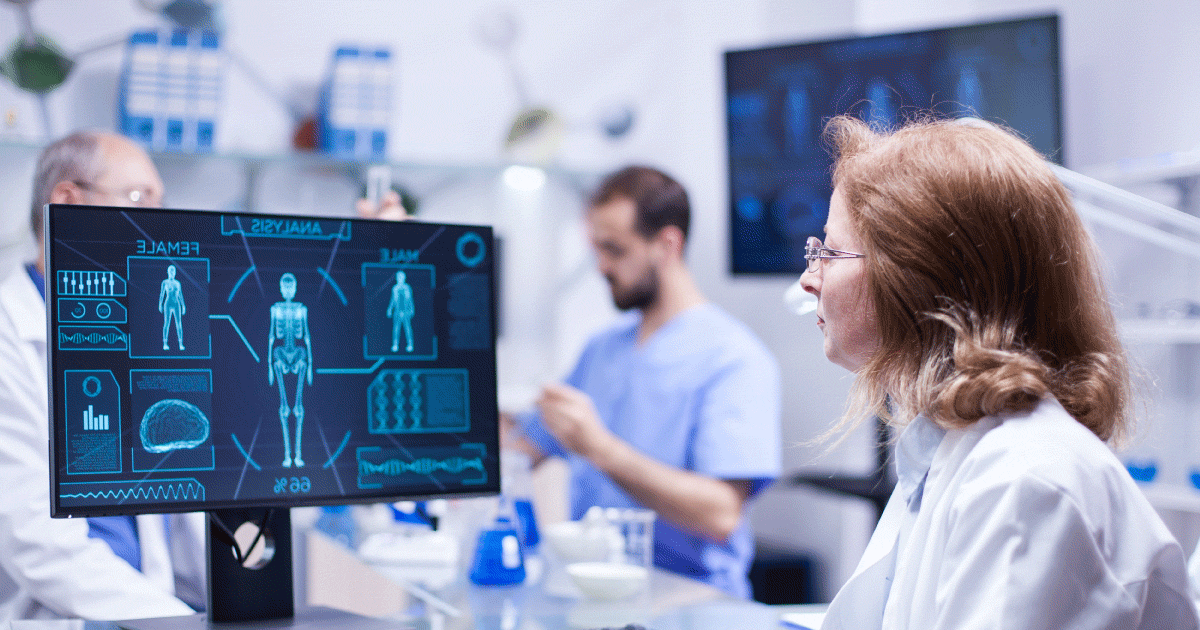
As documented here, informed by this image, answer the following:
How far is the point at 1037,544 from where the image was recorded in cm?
86

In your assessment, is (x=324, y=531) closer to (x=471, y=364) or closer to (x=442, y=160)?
(x=471, y=364)

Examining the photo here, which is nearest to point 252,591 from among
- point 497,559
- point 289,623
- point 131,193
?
point 289,623

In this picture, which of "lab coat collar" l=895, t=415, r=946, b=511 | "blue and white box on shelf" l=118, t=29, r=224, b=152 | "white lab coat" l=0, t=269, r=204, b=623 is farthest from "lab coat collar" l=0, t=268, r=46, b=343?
"blue and white box on shelf" l=118, t=29, r=224, b=152

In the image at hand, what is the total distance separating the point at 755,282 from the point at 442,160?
1236mm

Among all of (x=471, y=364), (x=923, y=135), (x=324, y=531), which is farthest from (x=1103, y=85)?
(x=324, y=531)

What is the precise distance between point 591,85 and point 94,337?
2.90m

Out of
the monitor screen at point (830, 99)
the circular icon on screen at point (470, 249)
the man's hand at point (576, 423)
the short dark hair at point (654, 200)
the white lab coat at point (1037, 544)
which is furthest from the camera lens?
the short dark hair at point (654, 200)

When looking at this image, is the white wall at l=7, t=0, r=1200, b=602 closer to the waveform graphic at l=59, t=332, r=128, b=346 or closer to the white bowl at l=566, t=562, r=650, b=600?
the white bowl at l=566, t=562, r=650, b=600

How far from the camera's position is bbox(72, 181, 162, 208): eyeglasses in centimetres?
182

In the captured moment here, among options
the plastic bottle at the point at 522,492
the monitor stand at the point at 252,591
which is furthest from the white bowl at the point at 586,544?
the monitor stand at the point at 252,591

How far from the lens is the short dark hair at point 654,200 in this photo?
2705mm

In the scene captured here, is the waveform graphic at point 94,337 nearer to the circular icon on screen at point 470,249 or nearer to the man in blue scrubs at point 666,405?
the circular icon on screen at point 470,249

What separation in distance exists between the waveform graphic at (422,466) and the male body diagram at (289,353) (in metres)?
0.08

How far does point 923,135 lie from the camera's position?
3.57 feet
